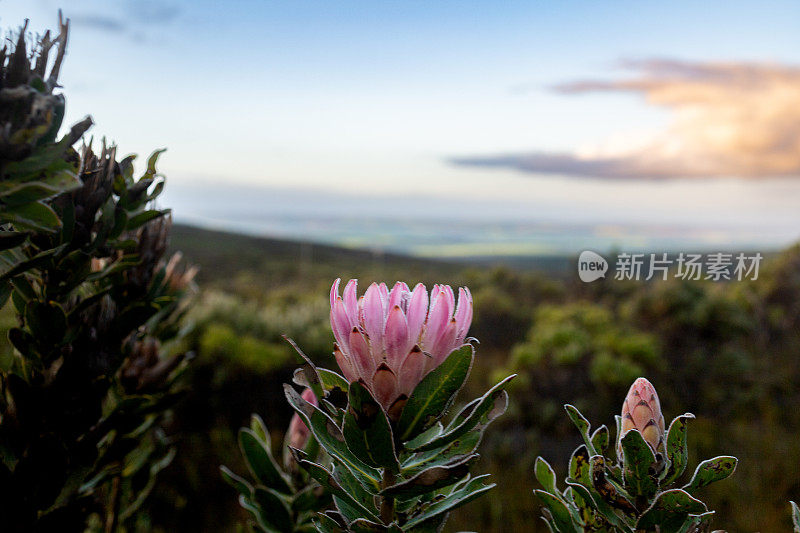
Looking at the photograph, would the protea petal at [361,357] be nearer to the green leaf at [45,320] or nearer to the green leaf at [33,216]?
the green leaf at [33,216]

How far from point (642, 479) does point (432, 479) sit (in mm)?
324

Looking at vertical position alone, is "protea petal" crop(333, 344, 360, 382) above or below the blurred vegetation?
above

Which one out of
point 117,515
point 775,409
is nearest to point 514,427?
point 775,409

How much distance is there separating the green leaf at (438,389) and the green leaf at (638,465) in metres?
0.27

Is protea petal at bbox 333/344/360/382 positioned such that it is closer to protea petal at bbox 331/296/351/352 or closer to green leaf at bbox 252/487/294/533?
protea petal at bbox 331/296/351/352

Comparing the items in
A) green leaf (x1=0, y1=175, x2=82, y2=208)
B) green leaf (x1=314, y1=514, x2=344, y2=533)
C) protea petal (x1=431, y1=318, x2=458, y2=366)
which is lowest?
green leaf (x1=314, y1=514, x2=344, y2=533)

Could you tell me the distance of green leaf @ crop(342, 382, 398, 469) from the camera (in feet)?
2.52

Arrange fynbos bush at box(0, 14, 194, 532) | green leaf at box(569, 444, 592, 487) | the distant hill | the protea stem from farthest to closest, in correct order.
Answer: the distant hill → fynbos bush at box(0, 14, 194, 532) → green leaf at box(569, 444, 592, 487) → the protea stem

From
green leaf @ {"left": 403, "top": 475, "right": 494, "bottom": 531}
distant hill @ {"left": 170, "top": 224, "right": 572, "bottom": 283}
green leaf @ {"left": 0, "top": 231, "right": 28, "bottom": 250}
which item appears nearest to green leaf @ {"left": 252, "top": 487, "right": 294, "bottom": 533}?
green leaf @ {"left": 403, "top": 475, "right": 494, "bottom": 531}

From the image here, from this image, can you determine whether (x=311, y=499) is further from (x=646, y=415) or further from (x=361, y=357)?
(x=646, y=415)

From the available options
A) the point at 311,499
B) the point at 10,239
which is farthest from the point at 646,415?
the point at 10,239

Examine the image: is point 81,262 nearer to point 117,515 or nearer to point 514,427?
point 117,515

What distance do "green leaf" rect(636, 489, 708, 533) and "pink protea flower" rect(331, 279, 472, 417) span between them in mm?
370

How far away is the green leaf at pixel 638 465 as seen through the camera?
2.78 ft
